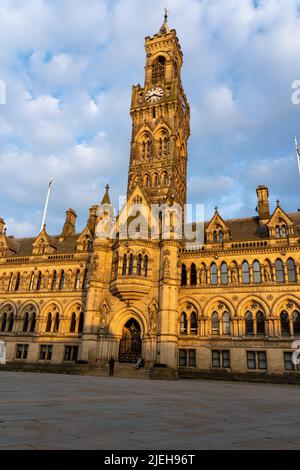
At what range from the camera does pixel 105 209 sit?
35656mm

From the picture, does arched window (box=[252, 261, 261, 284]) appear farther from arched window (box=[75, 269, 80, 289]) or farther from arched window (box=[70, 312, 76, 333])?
arched window (box=[70, 312, 76, 333])

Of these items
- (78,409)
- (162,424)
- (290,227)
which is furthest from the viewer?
(290,227)

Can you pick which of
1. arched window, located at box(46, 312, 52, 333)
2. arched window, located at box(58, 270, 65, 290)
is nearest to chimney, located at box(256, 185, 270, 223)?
arched window, located at box(58, 270, 65, 290)

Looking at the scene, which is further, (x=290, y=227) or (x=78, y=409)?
(x=290, y=227)

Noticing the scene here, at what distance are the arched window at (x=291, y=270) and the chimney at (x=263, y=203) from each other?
637 centimetres

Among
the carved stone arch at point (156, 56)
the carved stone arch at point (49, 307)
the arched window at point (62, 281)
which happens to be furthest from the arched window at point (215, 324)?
the carved stone arch at point (156, 56)

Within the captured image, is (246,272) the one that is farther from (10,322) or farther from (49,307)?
(10,322)

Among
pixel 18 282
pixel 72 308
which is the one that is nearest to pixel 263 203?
pixel 72 308

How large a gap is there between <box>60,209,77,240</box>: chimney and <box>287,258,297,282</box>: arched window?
2728 centimetres
